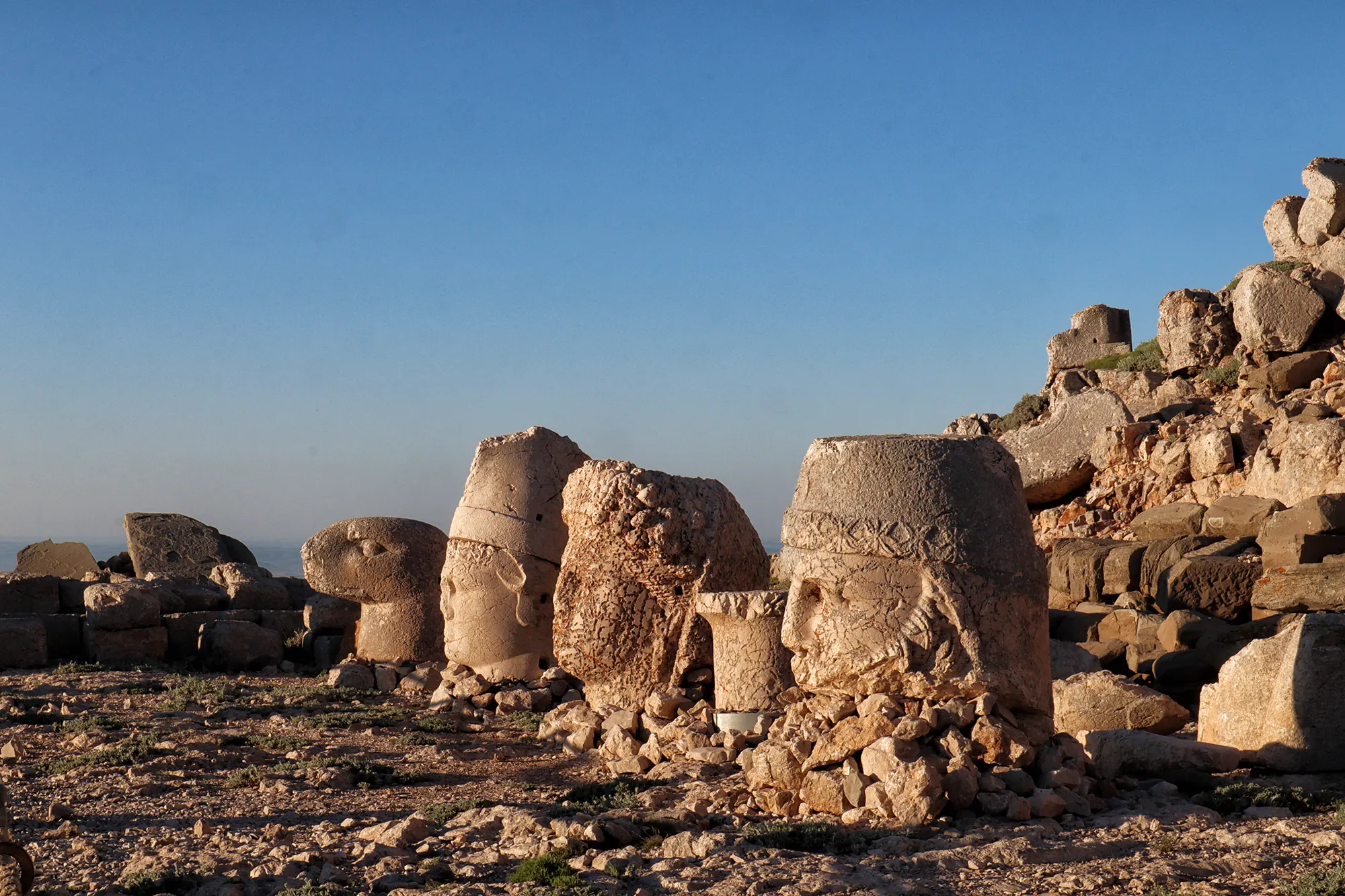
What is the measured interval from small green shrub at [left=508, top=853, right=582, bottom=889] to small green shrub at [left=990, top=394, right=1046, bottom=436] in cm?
1488

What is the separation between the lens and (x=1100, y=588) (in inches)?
437

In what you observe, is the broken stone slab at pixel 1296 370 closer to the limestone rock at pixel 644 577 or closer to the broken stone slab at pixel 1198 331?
the broken stone slab at pixel 1198 331

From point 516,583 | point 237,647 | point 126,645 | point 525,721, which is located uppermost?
point 516,583

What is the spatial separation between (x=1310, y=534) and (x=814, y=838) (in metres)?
6.14

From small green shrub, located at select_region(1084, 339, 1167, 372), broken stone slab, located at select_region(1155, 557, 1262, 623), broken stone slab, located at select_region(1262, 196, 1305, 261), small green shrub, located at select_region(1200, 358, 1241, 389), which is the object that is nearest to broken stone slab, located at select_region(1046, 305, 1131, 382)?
small green shrub, located at select_region(1084, 339, 1167, 372)

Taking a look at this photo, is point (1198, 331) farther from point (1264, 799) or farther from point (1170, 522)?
point (1264, 799)

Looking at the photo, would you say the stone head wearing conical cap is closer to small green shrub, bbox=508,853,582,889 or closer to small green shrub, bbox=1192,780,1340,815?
small green shrub, bbox=508,853,582,889

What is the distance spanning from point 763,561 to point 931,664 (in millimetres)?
3362

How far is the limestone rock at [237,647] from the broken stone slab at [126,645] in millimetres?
422

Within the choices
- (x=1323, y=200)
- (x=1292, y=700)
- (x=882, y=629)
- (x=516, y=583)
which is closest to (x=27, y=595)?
(x=516, y=583)

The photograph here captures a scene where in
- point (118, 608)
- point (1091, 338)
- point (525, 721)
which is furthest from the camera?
point (1091, 338)

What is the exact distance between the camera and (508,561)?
32.3ft

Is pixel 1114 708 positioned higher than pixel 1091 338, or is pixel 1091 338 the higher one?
pixel 1091 338

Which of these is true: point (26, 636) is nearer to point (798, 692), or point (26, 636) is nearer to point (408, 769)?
point (408, 769)
